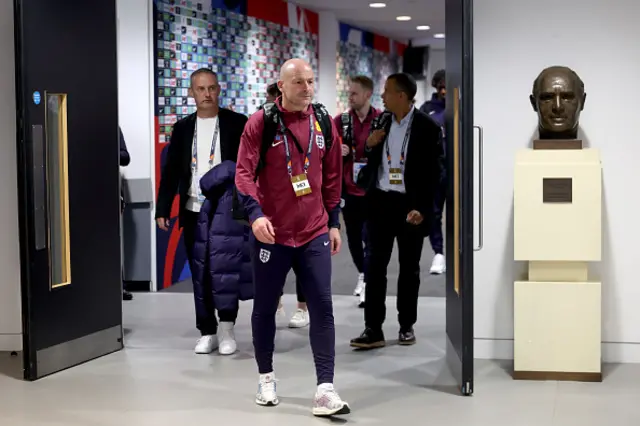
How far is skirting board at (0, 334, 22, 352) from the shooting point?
639 centimetres

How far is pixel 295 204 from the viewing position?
15.7ft

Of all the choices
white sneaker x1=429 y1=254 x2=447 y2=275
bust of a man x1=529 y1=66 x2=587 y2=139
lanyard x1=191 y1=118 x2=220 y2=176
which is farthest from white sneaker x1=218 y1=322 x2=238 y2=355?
white sneaker x1=429 y1=254 x2=447 y2=275

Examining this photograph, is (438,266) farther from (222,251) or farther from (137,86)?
(222,251)

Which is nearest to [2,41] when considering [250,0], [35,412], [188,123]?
[188,123]

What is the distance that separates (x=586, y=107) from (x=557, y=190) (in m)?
0.65

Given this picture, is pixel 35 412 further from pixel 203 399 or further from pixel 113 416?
pixel 203 399

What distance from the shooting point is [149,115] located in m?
8.50

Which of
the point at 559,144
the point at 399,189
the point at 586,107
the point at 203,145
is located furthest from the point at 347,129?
the point at 559,144

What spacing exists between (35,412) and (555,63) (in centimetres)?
328

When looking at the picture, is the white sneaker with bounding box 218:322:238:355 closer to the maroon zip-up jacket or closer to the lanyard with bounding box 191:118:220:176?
the lanyard with bounding box 191:118:220:176

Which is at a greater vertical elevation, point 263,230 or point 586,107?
point 586,107

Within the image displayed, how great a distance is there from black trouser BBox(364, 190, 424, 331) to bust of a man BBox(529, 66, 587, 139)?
43.6 inches

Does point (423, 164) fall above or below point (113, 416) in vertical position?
above

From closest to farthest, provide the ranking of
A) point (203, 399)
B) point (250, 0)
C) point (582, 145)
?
point (203, 399) < point (582, 145) < point (250, 0)
